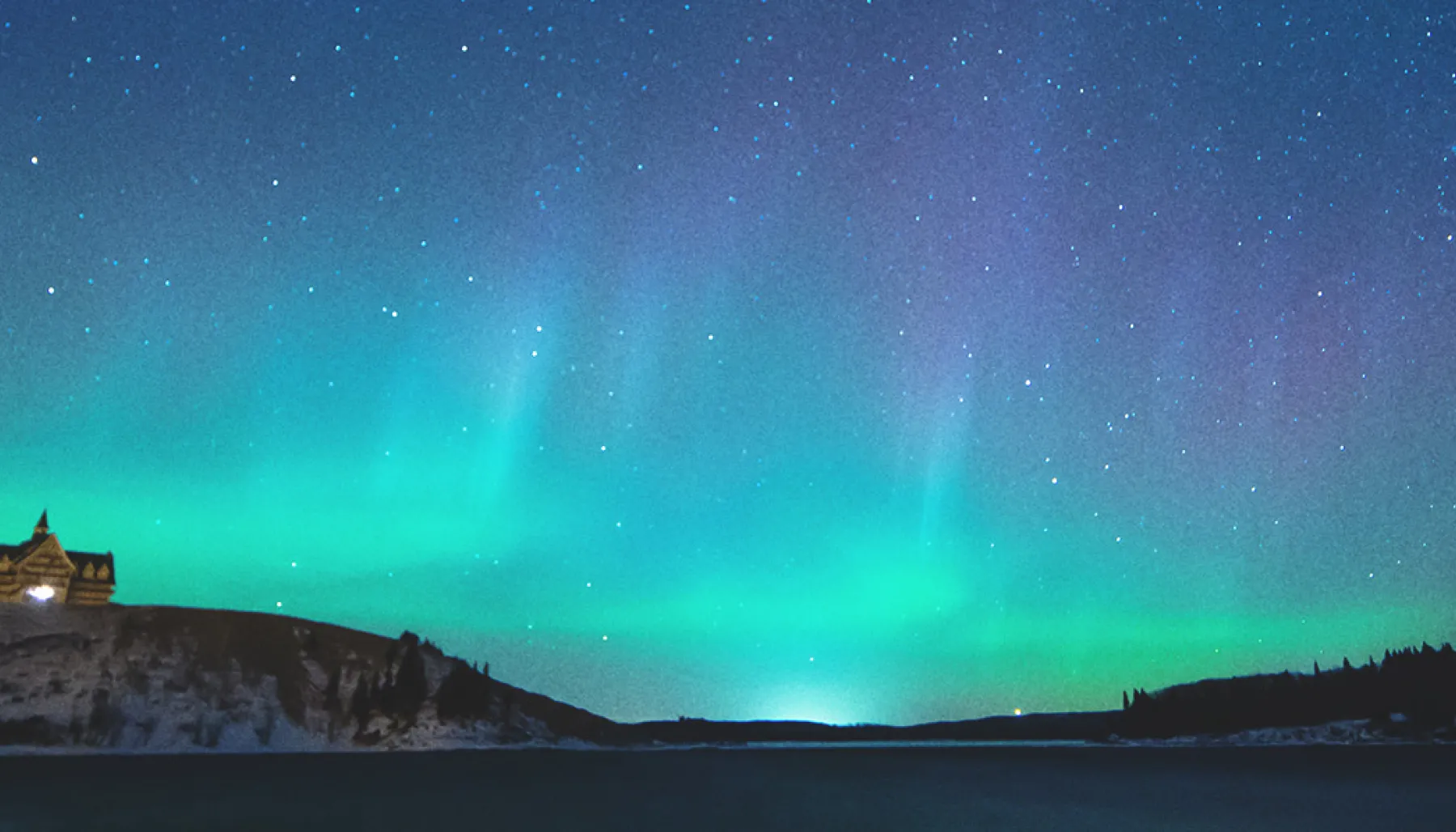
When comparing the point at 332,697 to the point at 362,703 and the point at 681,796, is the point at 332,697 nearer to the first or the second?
the point at 362,703

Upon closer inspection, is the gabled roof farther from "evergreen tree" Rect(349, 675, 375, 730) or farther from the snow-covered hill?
"evergreen tree" Rect(349, 675, 375, 730)

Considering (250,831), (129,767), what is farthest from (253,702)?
(250,831)

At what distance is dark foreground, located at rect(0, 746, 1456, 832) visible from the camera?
6406 centimetres

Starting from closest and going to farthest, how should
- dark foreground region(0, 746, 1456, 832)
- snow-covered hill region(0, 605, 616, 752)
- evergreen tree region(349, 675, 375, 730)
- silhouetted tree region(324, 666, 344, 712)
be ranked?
dark foreground region(0, 746, 1456, 832) → snow-covered hill region(0, 605, 616, 752) → silhouetted tree region(324, 666, 344, 712) → evergreen tree region(349, 675, 375, 730)

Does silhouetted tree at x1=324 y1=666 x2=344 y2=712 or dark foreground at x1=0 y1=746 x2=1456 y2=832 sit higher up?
silhouetted tree at x1=324 y1=666 x2=344 y2=712

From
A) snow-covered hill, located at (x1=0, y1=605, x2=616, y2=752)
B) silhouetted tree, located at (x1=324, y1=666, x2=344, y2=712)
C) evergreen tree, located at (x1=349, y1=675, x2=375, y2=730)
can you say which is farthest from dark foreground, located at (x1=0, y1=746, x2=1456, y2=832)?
evergreen tree, located at (x1=349, y1=675, x2=375, y2=730)

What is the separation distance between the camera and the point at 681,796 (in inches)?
3620

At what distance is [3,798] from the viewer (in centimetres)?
7419

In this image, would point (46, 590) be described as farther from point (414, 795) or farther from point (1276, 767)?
point (1276, 767)

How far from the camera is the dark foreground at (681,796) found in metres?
64.1

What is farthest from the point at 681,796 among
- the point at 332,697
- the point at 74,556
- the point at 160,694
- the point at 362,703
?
the point at 74,556

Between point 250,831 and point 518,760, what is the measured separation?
121655 millimetres

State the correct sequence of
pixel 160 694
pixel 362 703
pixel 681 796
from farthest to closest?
pixel 362 703
pixel 160 694
pixel 681 796

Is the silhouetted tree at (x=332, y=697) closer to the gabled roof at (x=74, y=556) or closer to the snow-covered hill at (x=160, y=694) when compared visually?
the snow-covered hill at (x=160, y=694)
